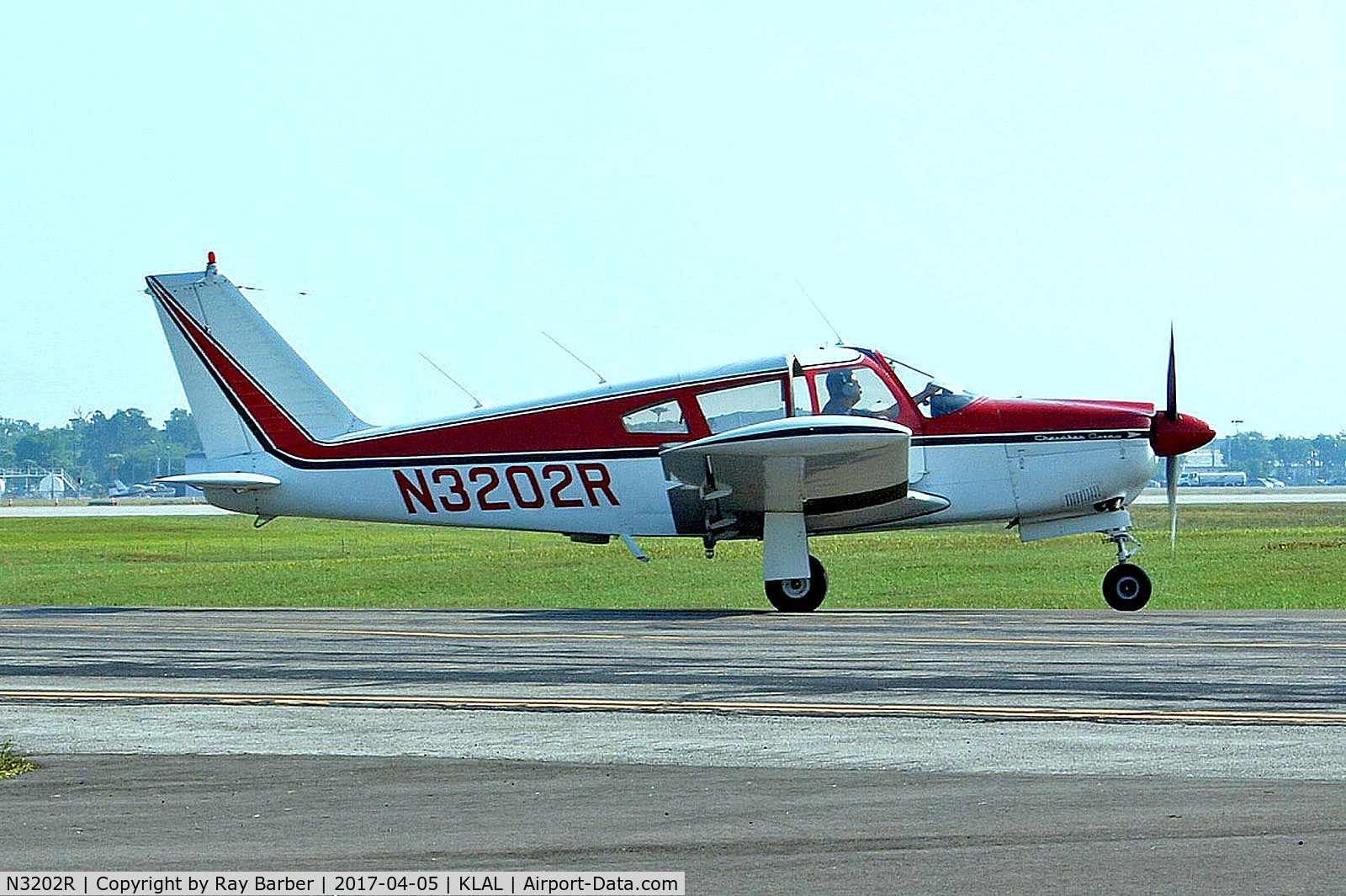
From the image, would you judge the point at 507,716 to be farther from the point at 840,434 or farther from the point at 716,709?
the point at 840,434

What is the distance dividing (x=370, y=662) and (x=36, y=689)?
2.97 metres

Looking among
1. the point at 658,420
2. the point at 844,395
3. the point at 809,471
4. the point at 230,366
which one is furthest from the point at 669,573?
the point at 809,471

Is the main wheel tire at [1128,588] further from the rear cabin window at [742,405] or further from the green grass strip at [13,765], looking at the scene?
the green grass strip at [13,765]

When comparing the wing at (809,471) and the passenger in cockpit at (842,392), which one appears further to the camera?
the passenger in cockpit at (842,392)

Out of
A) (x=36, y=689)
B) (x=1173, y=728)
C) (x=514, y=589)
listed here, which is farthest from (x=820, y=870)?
(x=514, y=589)

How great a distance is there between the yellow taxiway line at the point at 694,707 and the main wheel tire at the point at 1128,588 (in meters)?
10.9

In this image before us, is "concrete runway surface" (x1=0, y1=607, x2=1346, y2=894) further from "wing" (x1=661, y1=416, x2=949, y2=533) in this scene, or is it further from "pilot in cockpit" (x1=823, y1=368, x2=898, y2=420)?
"pilot in cockpit" (x1=823, y1=368, x2=898, y2=420)

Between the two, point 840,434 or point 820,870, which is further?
point 840,434

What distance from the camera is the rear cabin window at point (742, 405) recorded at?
21.7 metres

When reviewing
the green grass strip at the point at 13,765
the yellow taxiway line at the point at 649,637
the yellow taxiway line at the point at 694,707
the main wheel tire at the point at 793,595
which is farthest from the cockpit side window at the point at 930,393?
the green grass strip at the point at 13,765

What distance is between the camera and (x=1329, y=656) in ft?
47.7

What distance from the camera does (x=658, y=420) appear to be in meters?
22.4

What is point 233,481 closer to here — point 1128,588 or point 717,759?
point 1128,588

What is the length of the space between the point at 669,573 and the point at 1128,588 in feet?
51.8
